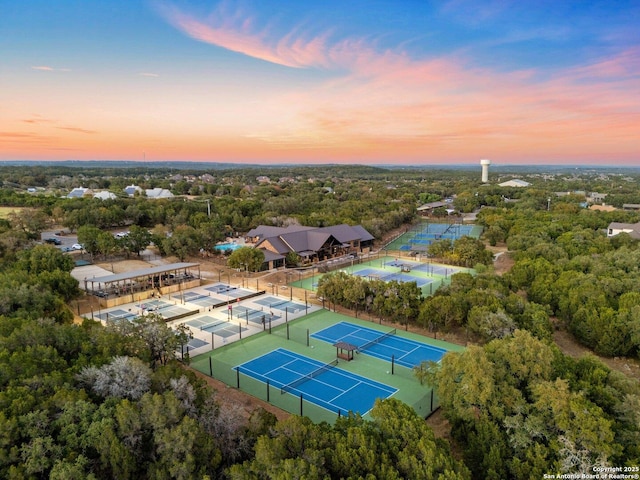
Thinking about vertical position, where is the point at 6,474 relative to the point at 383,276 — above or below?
above

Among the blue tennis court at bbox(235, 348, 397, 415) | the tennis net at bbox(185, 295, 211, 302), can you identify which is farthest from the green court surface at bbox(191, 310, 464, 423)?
the tennis net at bbox(185, 295, 211, 302)

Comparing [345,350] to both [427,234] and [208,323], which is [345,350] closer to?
[208,323]

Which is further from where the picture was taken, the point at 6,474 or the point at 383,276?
the point at 383,276

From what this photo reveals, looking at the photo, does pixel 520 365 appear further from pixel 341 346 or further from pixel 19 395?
pixel 19 395

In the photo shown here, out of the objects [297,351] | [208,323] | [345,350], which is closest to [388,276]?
[345,350]

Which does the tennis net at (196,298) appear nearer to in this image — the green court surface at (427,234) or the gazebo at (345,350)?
the gazebo at (345,350)

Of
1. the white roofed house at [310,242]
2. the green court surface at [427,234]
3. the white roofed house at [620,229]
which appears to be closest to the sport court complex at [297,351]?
the white roofed house at [310,242]

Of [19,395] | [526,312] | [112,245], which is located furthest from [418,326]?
[112,245]
